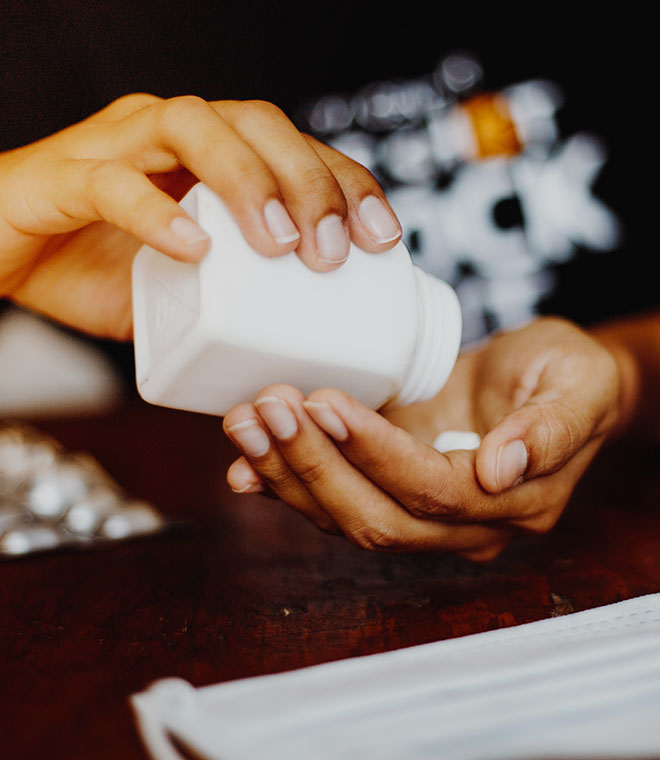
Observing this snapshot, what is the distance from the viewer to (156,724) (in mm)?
232

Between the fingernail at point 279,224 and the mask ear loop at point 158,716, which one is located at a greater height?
the fingernail at point 279,224

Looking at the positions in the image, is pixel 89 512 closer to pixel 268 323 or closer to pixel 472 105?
pixel 268 323

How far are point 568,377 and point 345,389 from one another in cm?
19

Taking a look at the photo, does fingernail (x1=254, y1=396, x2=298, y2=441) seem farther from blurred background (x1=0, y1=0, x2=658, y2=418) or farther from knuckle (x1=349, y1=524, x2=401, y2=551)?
blurred background (x1=0, y1=0, x2=658, y2=418)

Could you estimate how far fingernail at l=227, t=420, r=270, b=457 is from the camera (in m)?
0.37

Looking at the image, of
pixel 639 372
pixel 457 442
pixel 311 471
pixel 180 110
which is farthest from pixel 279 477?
pixel 639 372

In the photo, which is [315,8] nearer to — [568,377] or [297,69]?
[297,69]

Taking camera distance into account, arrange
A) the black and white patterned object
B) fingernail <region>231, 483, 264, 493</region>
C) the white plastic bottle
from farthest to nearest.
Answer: the black and white patterned object
fingernail <region>231, 483, 264, 493</region>
the white plastic bottle

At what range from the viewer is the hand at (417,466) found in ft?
1.19

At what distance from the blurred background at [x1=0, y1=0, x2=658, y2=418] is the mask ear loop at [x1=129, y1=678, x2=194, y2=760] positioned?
753 mm

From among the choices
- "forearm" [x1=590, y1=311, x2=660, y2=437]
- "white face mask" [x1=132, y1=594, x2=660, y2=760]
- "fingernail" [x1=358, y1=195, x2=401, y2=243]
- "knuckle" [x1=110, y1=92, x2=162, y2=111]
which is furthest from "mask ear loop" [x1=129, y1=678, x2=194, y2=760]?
"forearm" [x1=590, y1=311, x2=660, y2=437]

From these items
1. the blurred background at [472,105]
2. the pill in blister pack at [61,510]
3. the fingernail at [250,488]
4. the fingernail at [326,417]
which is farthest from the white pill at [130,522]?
the blurred background at [472,105]

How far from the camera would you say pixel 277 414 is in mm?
349

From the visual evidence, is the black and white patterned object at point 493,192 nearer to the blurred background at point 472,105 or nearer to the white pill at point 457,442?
the blurred background at point 472,105
